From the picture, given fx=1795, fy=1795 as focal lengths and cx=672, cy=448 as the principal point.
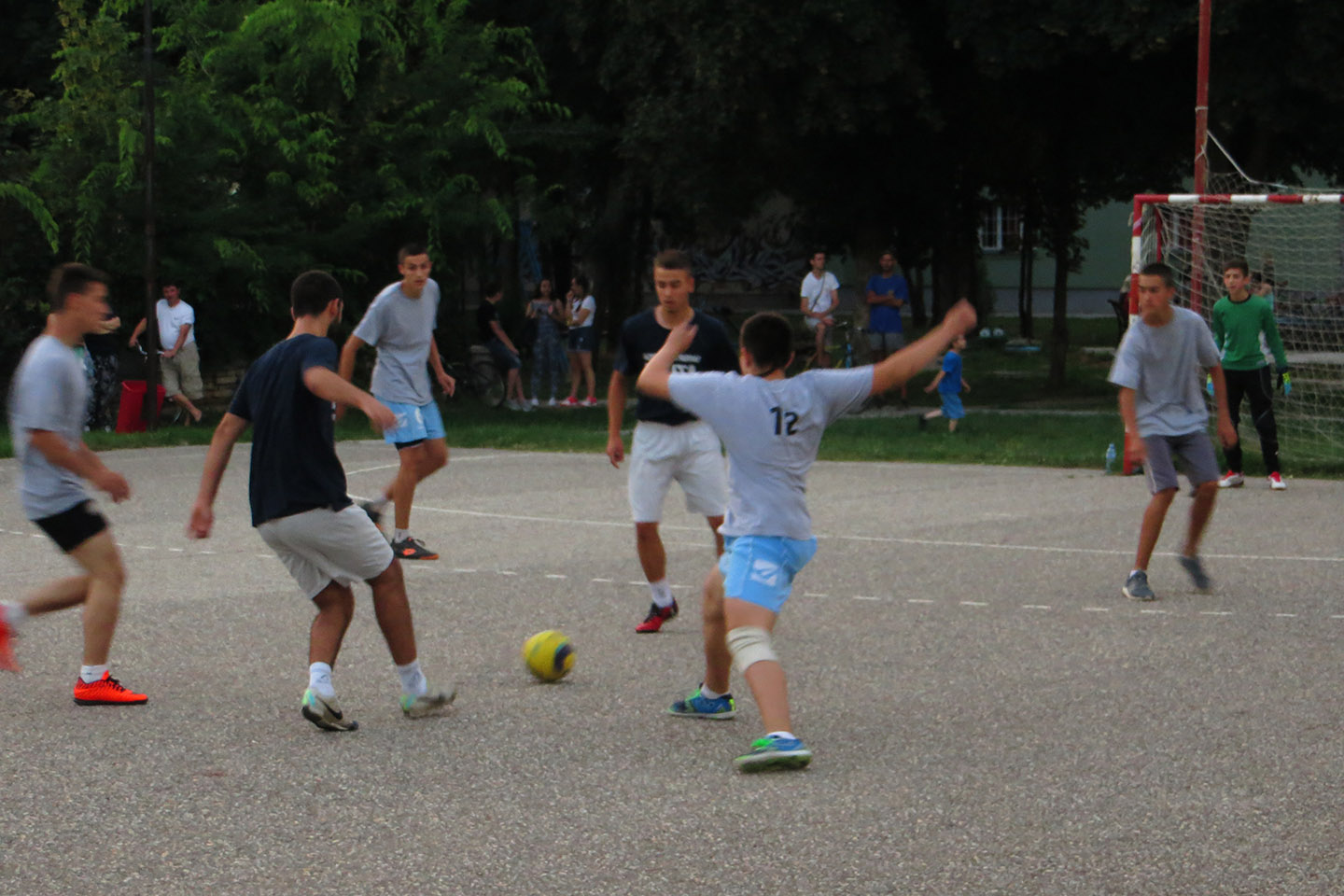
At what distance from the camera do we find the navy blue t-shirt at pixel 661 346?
873cm

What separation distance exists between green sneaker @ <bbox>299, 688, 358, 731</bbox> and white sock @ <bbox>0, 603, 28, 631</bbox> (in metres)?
1.54

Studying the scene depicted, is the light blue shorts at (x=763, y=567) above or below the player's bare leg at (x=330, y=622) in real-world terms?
above

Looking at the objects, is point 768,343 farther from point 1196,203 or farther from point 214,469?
point 1196,203

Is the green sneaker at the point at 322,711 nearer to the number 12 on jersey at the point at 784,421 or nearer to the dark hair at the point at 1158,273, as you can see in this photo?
the number 12 on jersey at the point at 784,421

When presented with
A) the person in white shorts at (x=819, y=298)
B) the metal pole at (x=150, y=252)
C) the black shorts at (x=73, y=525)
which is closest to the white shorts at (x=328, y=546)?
the black shorts at (x=73, y=525)

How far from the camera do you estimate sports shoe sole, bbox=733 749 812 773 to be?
6.14m

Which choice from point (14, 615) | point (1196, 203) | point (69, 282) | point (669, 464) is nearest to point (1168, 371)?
point (669, 464)

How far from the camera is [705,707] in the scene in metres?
7.05

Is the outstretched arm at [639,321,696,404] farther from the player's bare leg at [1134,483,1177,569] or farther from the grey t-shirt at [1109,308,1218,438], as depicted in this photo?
the player's bare leg at [1134,483,1177,569]

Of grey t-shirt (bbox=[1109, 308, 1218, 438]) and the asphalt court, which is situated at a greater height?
grey t-shirt (bbox=[1109, 308, 1218, 438])

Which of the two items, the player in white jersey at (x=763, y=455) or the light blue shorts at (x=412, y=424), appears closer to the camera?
the player in white jersey at (x=763, y=455)

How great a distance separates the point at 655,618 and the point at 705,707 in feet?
6.57

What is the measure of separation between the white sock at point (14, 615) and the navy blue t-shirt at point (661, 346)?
2.94m

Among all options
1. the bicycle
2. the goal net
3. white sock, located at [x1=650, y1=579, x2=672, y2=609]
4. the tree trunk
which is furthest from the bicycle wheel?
white sock, located at [x1=650, y1=579, x2=672, y2=609]
